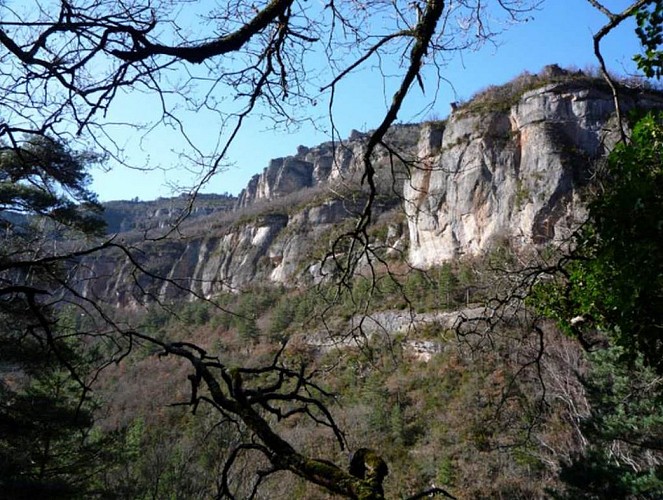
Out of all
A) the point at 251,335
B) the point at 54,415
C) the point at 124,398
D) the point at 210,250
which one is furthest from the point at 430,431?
the point at 210,250

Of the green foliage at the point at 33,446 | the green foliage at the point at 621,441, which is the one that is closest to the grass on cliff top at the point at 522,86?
the green foliage at the point at 621,441

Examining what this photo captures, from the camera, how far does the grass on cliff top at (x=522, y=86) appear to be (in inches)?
1211

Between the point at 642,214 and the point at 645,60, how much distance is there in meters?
0.70

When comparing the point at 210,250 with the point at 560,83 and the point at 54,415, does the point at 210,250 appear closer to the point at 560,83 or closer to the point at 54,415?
the point at 560,83

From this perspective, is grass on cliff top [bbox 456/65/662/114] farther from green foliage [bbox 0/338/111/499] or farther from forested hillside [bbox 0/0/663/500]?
green foliage [bbox 0/338/111/499]

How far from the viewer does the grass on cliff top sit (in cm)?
3075

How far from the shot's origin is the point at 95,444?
375 inches

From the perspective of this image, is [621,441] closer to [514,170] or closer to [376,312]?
[376,312]

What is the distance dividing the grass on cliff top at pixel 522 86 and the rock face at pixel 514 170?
1.26 feet

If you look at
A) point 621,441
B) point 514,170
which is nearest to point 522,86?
point 514,170

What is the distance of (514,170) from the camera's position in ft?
106

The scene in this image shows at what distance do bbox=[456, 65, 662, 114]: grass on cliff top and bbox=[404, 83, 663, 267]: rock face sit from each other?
0.38 metres

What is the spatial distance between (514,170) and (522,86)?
6.49 metres

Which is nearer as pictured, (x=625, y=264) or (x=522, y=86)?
(x=625, y=264)
